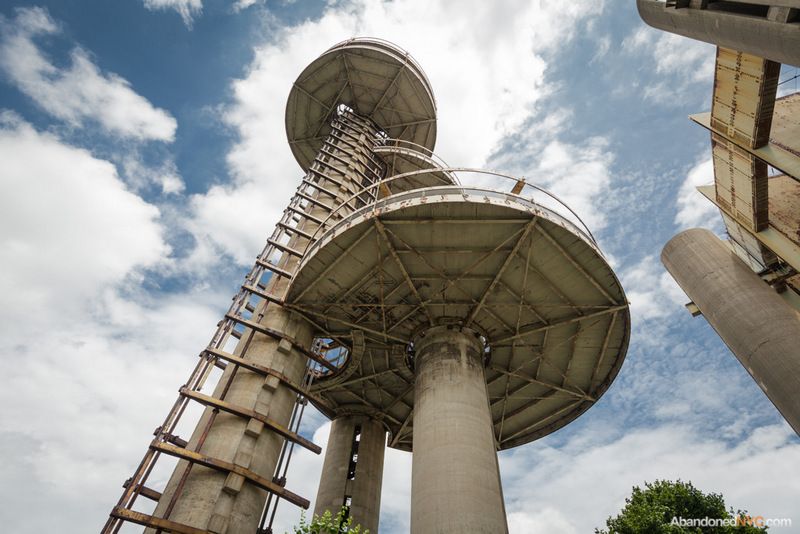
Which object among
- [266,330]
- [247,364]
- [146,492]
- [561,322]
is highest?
[561,322]

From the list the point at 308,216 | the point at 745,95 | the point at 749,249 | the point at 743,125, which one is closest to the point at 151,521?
the point at 308,216

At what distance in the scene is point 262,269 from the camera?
22422 mm

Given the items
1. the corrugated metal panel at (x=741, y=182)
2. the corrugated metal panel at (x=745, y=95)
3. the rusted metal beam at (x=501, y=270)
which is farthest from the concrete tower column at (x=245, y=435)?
the corrugated metal panel at (x=741, y=182)

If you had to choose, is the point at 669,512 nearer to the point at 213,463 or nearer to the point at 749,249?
the point at 749,249

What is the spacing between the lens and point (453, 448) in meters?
15.1

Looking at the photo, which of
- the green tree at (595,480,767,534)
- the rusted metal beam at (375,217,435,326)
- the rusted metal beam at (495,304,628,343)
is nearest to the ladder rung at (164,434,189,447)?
Answer: the rusted metal beam at (375,217,435,326)

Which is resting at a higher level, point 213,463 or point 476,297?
point 476,297

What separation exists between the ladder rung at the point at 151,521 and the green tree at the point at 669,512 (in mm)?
19077

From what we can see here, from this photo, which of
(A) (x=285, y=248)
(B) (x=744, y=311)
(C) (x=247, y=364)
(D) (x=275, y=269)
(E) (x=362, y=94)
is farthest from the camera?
(E) (x=362, y=94)

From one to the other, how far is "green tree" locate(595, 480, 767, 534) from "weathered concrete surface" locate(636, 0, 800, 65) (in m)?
19.5

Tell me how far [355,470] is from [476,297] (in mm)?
11206

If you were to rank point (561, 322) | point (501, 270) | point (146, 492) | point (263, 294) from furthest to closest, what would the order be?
point (263, 294), point (561, 322), point (501, 270), point (146, 492)

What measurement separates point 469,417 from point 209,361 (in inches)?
415

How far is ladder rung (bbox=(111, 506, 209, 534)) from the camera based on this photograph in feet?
42.7
